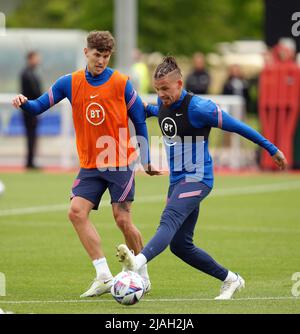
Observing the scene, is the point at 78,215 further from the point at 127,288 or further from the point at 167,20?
the point at 167,20

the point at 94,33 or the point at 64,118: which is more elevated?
the point at 94,33

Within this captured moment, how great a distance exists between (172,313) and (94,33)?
278cm

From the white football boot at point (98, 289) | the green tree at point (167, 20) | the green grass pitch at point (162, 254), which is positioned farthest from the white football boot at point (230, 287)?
the green tree at point (167, 20)

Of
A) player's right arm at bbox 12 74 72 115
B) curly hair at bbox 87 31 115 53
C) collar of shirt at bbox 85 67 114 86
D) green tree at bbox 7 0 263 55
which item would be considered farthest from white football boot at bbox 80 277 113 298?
green tree at bbox 7 0 263 55

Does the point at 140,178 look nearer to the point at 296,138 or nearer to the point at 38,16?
the point at 296,138

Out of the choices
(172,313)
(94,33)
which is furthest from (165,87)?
(172,313)

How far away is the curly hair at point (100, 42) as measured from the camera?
9.80m

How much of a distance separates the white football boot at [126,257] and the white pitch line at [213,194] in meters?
8.34

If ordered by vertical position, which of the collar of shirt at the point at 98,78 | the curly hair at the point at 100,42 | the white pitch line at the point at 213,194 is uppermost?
the curly hair at the point at 100,42

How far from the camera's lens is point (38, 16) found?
59.4m

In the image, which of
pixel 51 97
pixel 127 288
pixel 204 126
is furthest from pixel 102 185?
pixel 127 288

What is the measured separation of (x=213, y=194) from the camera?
67.4 ft

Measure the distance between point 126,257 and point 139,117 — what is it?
6.56 feet

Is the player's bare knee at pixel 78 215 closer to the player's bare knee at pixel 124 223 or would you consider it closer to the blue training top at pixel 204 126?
the player's bare knee at pixel 124 223
